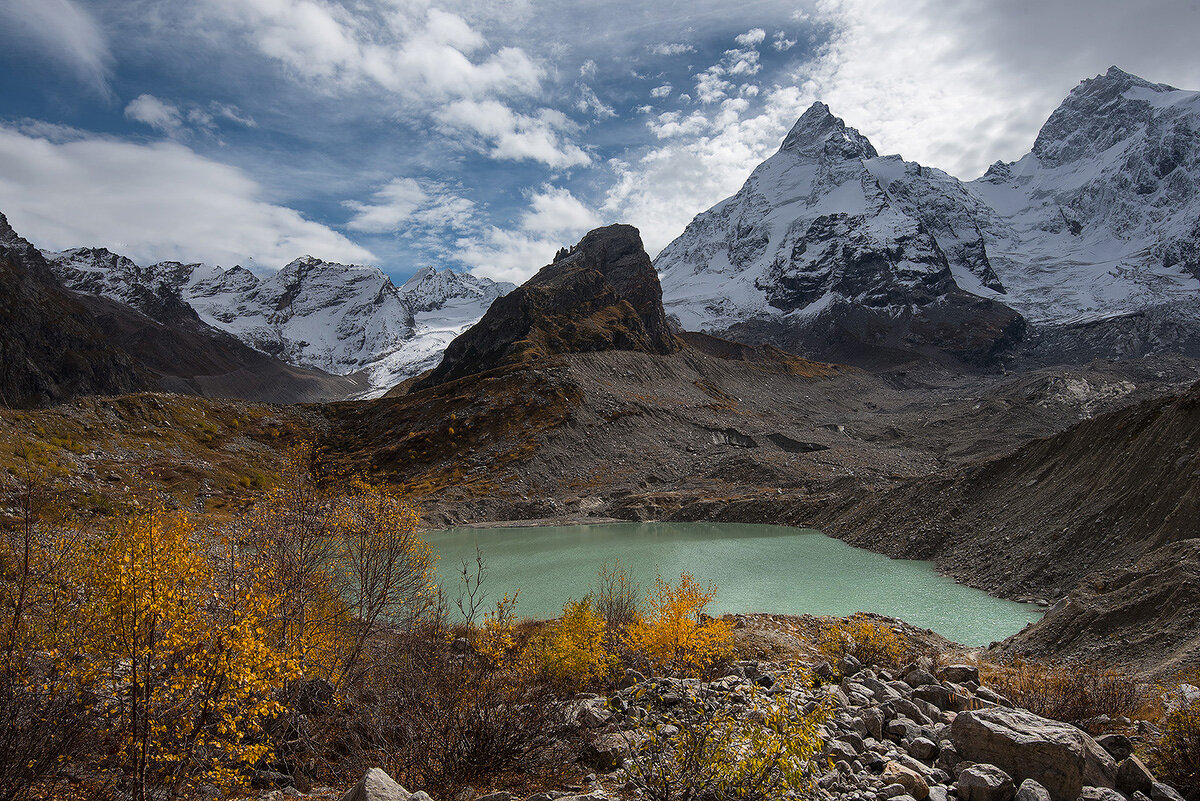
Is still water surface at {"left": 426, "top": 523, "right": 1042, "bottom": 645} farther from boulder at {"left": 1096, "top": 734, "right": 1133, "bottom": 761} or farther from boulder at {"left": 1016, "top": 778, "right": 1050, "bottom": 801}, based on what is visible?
boulder at {"left": 1016, "top": 778, "right": 1050, "bottom": 801}

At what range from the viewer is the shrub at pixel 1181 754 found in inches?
277

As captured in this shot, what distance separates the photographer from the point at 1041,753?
6.91m

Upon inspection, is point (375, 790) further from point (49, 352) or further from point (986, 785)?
point (49, 352)

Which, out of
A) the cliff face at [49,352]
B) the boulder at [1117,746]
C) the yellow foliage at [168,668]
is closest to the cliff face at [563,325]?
the cliff face at [49,352]

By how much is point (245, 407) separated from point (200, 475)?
26.4 meters

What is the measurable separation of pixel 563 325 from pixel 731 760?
110017 millimetres

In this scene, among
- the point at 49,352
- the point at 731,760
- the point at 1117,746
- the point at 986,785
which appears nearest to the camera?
the point at 731,760

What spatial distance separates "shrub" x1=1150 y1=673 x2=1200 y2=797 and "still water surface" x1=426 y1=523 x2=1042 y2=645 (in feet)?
55.5

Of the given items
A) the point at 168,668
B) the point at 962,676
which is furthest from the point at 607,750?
the point at 962,676

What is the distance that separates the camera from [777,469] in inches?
2653

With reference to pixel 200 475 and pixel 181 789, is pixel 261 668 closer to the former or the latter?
pixel 181 789

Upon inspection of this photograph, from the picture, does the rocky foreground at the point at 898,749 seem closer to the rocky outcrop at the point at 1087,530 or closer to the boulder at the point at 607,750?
the boulder at the point at 607,750

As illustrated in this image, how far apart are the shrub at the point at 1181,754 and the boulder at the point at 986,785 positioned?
89.0 inches

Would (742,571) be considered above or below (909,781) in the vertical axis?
below
